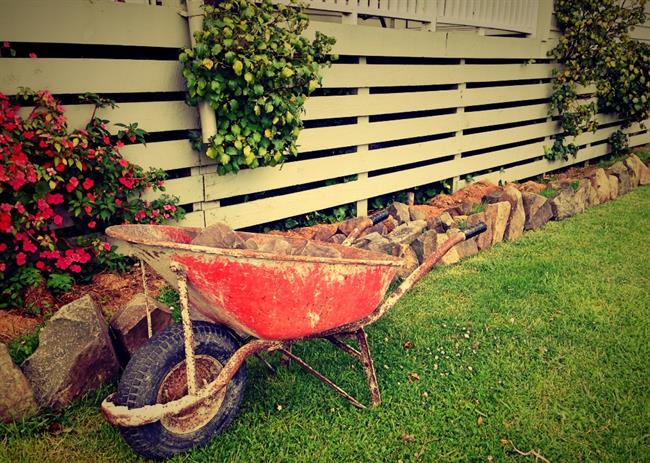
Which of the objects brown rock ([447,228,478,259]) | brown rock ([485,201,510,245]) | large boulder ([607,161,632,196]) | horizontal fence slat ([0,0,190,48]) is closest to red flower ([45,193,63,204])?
horizontal fence slat ([0,0,190,48])

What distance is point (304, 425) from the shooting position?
2285 millimetres

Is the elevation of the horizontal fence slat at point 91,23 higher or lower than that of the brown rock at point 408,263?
higher

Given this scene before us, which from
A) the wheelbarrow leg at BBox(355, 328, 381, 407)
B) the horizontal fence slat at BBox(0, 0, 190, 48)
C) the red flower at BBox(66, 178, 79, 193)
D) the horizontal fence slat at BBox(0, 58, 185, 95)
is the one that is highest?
the horizontal fence slat at BBox(0, 0, 190, 48)

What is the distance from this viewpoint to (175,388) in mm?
2059

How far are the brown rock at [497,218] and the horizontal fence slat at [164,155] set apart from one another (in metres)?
2.86

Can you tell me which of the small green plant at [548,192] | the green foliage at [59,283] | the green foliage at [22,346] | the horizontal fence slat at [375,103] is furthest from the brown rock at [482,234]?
the green foliage at [22,346]

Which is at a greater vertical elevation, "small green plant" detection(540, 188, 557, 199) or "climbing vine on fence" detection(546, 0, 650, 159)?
"climbing vine on fence" detection(546, 0, 650, 159)

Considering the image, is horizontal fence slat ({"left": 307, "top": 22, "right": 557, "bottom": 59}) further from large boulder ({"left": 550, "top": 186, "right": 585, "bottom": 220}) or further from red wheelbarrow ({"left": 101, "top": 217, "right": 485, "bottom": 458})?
red wheelbarrow ({"left": 101, "top": 217, "right": 485, "bottom": 458})

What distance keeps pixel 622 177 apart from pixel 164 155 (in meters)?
6.27

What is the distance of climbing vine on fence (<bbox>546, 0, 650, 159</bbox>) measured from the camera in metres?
6.51

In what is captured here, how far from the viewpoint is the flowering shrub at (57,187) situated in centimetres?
271

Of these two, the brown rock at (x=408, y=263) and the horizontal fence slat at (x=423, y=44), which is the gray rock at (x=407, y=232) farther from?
the horizontal fence slat at (x=423, y=44)

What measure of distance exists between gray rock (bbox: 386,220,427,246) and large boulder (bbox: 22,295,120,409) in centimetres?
234

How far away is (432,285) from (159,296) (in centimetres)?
217
